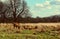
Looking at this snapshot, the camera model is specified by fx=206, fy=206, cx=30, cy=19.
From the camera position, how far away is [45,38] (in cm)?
1195

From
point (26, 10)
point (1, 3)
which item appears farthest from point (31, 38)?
point (1, 3)

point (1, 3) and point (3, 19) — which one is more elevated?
point (1, 3)

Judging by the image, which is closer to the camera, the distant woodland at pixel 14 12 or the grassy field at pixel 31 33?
the grassy field at pixel 31 33

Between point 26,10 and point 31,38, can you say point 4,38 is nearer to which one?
point 31,38

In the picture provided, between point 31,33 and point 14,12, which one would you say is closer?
point 31,33

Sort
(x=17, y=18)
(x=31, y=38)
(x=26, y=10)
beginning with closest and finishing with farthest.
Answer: (x=31, y=38)
(x=17, y=18)
(x=26, y=10)

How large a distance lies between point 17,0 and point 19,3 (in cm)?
51

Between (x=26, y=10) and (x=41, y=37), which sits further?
(x=26, y=10)

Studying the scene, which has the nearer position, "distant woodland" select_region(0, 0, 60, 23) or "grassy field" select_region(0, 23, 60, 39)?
"grassy field" select_region(0, 23, 60, 39)

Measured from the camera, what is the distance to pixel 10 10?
28.0 metres

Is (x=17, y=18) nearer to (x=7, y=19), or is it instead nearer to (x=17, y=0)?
(x=7, y=19)

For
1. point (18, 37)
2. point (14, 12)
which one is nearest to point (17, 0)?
point (14, 12)

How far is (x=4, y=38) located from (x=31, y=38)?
1548 millimetres

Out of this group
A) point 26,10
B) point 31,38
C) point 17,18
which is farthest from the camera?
point 26,10
